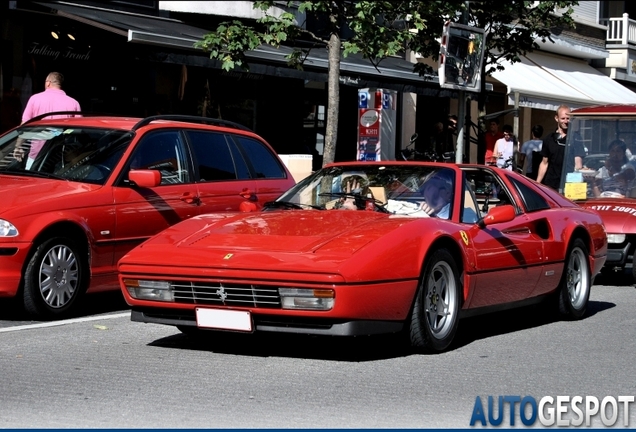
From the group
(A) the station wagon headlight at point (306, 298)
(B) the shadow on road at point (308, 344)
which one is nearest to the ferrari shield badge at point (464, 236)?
(B) the shadow on road at point (308, 344)

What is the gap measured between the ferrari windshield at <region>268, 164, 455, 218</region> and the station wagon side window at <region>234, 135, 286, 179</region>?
2579mm

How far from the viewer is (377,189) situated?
28.0 feet

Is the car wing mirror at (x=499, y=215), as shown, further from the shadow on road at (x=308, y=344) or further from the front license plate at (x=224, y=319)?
the front license plate at (x=224, y=319)

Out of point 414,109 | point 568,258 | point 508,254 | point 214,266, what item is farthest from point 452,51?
point 414,109

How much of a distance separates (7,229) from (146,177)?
128 cm

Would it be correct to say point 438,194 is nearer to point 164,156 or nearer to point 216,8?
point 164,156

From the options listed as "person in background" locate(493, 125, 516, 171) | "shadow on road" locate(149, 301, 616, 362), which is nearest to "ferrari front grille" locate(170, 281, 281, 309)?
"shadow on road" locate(149, 301, 616, 362)

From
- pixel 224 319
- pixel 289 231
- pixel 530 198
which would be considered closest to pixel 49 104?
Result: pixel 530 198

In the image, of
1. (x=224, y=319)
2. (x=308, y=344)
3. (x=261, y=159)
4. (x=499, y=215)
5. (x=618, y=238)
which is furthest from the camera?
(x=618, y=238)

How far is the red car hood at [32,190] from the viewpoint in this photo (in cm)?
905

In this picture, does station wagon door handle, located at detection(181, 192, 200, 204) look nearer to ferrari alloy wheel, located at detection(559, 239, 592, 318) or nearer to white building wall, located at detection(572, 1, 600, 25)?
ferrari alloy wheel, located at detection(559, 239, 592, 318)

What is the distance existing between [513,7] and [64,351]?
39.3 ft

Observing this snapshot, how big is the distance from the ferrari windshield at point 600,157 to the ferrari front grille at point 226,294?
845 centimetres

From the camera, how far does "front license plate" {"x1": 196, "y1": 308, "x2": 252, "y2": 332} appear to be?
7086 mm
